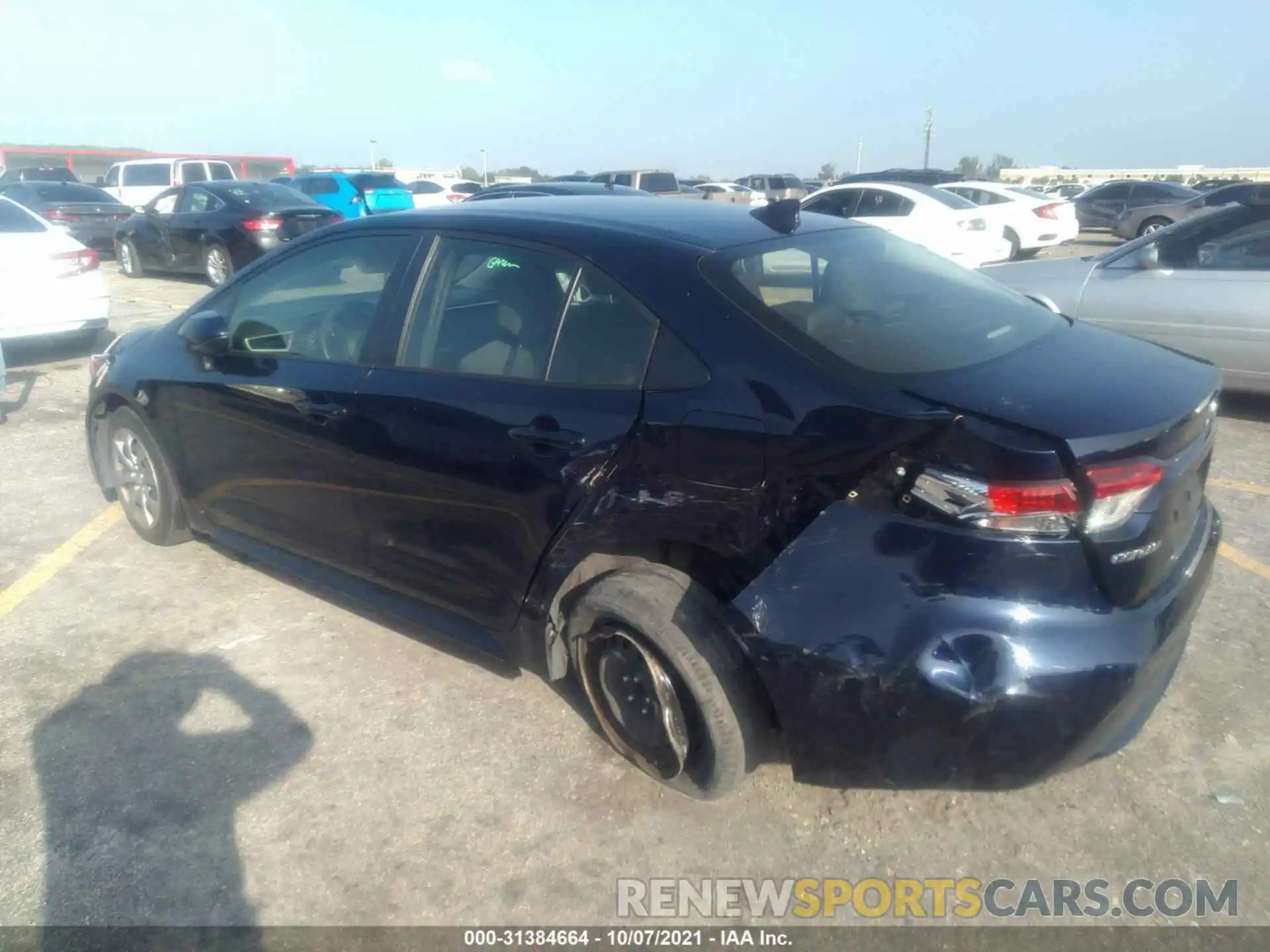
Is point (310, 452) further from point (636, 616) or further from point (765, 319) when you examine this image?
point (765, 319)

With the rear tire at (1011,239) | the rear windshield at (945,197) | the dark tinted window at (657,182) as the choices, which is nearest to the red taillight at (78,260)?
the rear windshield at (945,197)

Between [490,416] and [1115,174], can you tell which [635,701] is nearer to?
[490,416]

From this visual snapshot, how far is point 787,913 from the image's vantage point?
245 centimetres

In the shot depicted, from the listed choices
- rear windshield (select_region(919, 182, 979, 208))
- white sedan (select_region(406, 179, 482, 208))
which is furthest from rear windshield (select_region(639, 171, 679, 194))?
rear windshield (select_region(919, 182, 979, 208))

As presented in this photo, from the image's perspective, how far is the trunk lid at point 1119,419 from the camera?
2.21 metres

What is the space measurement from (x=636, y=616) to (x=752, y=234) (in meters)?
1.25

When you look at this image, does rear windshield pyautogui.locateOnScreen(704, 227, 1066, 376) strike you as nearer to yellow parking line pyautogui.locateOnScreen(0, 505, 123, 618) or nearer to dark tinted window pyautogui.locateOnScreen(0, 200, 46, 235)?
yellow parking line pyautogui.locateOnScreen(0, 505, 123, 618)

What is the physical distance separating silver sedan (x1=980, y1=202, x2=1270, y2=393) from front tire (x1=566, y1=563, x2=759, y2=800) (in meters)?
4.24

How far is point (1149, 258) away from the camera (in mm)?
6395

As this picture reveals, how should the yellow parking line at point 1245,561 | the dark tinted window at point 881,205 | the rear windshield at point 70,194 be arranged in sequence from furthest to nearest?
the rear windshield at point 70,194, the dark tinted window at point 881,205, the yellow parking line at point 1245,561

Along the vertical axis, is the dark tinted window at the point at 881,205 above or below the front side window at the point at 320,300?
below

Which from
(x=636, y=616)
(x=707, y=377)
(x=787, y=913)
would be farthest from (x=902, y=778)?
(x=707, y=377)

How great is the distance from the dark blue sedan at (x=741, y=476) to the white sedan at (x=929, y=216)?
1153 centimetres

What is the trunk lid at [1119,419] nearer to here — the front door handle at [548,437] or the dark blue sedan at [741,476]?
the dark blue sedan at [741,476]
